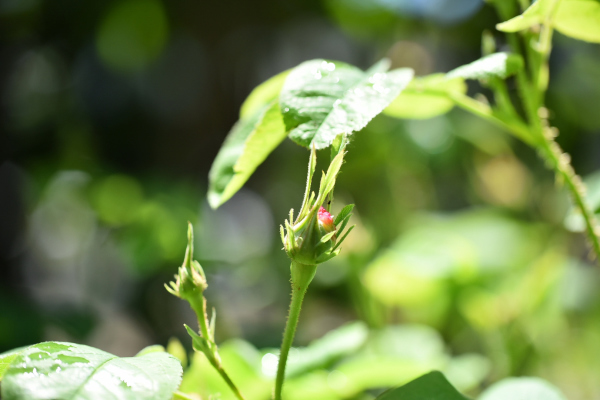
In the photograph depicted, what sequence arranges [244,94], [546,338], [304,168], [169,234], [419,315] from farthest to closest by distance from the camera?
[244,94]
[304,168]
[169,234]
[419,315]
[546,338]

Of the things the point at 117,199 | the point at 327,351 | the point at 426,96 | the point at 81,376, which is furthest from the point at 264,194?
the point at 81,376

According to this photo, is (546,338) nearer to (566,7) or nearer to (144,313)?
(566,7)

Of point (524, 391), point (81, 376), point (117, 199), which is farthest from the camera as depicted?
point (117, 199)

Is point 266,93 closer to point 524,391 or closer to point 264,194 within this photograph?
point 524,391

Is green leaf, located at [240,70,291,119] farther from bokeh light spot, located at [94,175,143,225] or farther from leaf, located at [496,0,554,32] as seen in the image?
bokeh light spot, located at [94,175,143,225]

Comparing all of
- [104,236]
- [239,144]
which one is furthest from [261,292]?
[239,144]

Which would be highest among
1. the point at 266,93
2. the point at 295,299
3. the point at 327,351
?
the point at 266,93
